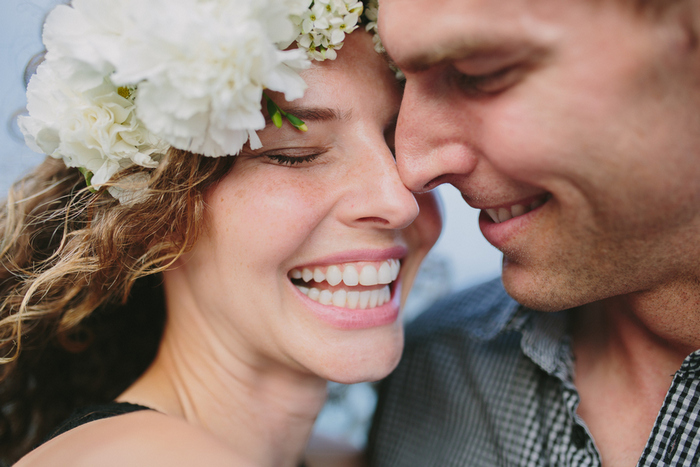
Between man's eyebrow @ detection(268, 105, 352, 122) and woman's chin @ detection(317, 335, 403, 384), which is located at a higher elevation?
man's eyebrow @ detection(268, 105, 352, 122)

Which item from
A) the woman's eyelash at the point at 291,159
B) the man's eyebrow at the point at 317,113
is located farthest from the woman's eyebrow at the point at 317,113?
the woman's eyelash at the point at 291,159

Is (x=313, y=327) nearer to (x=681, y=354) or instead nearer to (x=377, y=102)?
(x=377, y=102)

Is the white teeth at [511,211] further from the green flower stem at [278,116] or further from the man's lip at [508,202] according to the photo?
the green flower stem at [278,116]

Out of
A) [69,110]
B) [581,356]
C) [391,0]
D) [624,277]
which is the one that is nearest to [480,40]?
[391,0]

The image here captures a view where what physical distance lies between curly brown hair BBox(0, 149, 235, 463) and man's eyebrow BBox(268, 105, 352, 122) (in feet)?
0.76

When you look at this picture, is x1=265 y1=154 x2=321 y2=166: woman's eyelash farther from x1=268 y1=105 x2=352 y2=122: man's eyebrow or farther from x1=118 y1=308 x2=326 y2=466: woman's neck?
x1=118 y1=308 x2=326 y2=466: woman's neck

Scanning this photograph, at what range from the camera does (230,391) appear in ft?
5.68

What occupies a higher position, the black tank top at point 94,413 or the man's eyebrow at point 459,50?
the man's eyebrow at point 459,50

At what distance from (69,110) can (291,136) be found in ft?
1.84

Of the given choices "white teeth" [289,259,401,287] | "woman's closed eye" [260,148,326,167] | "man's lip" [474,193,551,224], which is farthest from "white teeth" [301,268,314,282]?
"man's lip" [474,193,551,224]

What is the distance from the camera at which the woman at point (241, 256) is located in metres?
1.39

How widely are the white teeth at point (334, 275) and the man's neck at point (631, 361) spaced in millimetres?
804

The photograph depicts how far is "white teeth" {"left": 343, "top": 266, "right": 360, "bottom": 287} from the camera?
1571 millimetres

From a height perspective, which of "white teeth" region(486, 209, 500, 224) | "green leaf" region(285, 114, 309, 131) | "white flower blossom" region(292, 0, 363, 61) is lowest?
"white teeth" region(486, 209, 500, 224)
